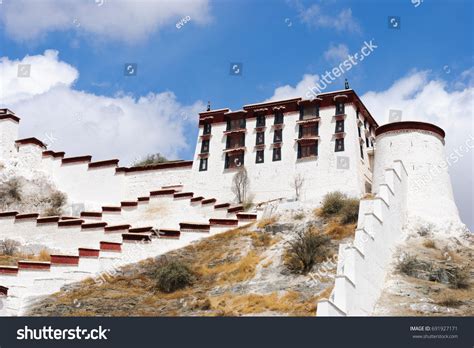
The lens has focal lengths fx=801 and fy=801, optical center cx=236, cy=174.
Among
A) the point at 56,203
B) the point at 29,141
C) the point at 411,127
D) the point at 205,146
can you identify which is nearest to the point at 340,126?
the point at 411,127

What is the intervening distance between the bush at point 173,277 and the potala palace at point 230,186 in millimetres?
3283

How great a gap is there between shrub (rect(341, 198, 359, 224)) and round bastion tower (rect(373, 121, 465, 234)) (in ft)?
7.45

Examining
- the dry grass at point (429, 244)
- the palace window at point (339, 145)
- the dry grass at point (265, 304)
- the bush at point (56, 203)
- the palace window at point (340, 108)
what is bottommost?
the dry grass at point (265, 304)

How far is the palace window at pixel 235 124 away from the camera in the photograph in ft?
160

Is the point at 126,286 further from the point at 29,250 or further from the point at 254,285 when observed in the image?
the point at 29,250

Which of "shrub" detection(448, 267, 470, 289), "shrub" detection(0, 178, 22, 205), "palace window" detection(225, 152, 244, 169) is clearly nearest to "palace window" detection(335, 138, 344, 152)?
"palace window" detection(225, 152, 244, 169)

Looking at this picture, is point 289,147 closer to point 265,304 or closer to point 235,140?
point 235,140

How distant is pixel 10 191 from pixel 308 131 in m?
17.9

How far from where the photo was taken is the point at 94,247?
1607 inches

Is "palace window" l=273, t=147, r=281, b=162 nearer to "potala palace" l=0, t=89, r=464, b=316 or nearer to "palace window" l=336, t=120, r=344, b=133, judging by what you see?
"potala palace" l=0, t=89, r=464, b=316

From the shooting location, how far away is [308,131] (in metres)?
46.5

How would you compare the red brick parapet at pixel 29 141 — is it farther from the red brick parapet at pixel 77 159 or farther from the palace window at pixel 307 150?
the palace window at pixel 307 150

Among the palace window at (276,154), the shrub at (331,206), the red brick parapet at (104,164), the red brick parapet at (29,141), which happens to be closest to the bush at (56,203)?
the red brick parapet at (104,164)

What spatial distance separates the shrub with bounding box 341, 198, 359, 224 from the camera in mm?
36469
